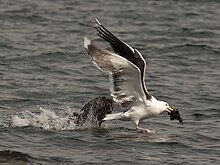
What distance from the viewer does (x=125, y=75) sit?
11.5 m

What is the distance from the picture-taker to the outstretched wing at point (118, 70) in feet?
37.0

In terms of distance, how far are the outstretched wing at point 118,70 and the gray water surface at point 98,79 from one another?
777mm

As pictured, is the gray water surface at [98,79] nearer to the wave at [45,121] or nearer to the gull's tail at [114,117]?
the wave at [45,121]

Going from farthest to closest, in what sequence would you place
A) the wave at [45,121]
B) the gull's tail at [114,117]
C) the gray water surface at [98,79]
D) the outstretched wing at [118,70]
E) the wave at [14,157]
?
the wave at [45,121], the gull's tail at [114,117], the gray water surface at [98,79], the outstretched wing at [118,70], the wave at [14,157]

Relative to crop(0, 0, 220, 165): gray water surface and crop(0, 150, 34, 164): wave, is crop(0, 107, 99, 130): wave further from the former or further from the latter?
crop(0, 150, 34, 164): wave

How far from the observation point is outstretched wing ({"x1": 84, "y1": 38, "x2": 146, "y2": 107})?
37.0 feet

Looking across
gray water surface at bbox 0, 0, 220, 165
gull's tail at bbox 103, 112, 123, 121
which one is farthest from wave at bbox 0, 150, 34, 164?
gull's tail at bbox 103, 112, 123, 121

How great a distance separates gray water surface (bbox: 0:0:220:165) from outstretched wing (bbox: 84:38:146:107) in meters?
0.78

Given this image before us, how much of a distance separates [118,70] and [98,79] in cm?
516

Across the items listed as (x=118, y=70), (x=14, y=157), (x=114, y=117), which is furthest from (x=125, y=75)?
(x=14, y=157)

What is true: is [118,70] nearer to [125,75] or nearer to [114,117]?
[125,75]

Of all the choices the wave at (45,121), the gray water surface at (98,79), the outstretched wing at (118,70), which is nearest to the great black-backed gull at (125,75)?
the outstretched wing at (118,70)

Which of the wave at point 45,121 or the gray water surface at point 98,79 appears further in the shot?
the wave at point 45,121

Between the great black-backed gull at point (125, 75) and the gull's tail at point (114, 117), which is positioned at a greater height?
the great black-backed gull at point (125, 75)
